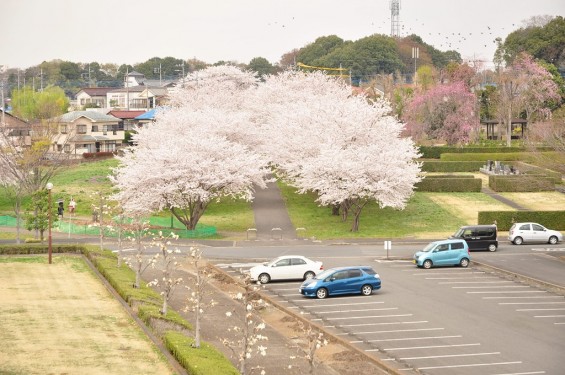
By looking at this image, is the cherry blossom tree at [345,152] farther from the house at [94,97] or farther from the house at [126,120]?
the house at [94,97]

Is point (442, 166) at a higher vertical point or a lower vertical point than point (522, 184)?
higher

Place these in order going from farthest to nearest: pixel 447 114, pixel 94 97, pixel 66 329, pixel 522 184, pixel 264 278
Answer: pixel 94 97 < pixel 447 114 < pixel 522 184 < pixel 264 278 < pixel 66 329

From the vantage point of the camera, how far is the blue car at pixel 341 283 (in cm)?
4084

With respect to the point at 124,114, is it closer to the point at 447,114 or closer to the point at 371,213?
the point at 447,114

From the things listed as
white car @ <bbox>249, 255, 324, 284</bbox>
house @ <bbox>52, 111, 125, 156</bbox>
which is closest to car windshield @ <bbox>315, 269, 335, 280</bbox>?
white car @ <bbox>249, 255, 324, 284</bbox>

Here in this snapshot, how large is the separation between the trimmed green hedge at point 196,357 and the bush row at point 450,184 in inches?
1994

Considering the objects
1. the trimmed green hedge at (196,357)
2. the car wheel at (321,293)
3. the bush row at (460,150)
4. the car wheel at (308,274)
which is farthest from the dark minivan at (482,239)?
the bush row at (460,150)

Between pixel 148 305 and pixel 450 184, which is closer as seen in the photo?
pixel 148 305

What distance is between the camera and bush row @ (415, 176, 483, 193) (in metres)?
78.2

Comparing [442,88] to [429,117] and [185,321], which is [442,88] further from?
[185,321]

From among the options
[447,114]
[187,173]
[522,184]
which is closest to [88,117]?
[447,114]

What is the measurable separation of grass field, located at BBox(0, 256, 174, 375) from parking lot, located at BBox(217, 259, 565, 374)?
7941 millimetres

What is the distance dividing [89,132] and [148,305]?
89.0 meters

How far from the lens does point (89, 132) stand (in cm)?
12169
